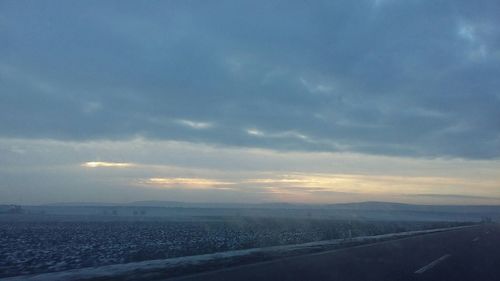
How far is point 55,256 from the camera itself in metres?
25.0

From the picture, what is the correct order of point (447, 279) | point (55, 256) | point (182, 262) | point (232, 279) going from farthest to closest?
point (55, 256) → point (182, 262) → point (447, 279) → point (232, 279)

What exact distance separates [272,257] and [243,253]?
145cm

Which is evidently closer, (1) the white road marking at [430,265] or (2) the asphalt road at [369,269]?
(2) the asphalt road at [369,269]

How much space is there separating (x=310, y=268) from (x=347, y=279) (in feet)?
9.10

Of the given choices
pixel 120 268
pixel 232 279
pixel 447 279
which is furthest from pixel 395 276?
pixel 120 268

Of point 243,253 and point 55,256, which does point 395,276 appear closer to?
point 243,253

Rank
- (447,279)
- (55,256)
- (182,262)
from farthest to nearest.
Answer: (55,256) → (182,262) → (447,279)

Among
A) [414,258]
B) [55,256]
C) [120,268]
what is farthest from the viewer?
[55,256]

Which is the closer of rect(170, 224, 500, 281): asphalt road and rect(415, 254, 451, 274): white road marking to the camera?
rect(170, 224, 500, 281): asphalt road

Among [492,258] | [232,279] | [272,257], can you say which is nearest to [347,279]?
[232,279]

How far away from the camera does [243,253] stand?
883 inches

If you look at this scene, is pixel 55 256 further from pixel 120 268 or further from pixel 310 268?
pixel 310 268

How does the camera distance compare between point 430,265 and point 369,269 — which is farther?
point 430,265

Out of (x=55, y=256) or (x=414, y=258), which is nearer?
(x=414, y=258)
